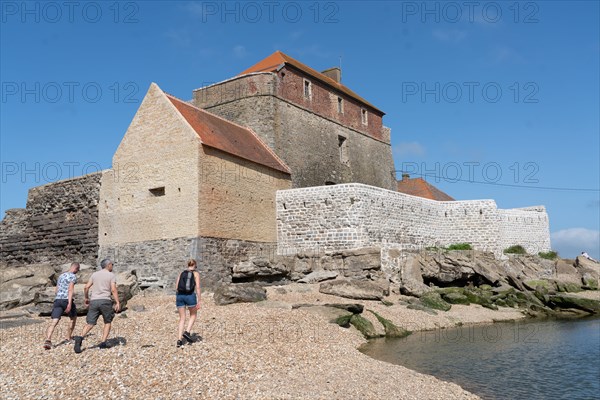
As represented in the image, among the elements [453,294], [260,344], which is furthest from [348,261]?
[260,344]

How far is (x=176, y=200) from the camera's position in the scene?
69.1 feet

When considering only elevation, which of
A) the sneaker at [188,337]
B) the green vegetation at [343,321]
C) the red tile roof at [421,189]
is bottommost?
the green vegetation at [343,321]

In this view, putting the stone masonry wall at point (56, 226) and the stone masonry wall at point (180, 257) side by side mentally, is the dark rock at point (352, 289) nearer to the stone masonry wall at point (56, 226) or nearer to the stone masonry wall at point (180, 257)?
the stone masonry wall at point (180, 257)

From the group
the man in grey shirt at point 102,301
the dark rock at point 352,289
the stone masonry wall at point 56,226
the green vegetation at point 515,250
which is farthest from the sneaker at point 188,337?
the green vegetation at point 515,250

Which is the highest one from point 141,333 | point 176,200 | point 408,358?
point 176,200

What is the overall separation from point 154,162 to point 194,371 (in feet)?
46.4

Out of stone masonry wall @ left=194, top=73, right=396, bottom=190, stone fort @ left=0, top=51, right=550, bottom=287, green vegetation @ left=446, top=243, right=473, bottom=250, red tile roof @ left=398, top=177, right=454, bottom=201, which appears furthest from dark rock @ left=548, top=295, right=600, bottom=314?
red tile roof @ left=398, top=177, right=454, bottom=201

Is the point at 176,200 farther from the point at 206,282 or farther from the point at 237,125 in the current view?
the point at 237,125

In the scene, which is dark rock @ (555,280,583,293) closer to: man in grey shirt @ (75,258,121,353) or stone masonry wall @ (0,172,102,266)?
stone masonry wall @ (0,172,102,266)

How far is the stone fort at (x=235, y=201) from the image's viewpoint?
21141 mm

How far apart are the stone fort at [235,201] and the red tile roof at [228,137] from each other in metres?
0.08

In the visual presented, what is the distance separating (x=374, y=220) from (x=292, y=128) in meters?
7.45

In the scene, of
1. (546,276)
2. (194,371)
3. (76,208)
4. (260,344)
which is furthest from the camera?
(546,276)

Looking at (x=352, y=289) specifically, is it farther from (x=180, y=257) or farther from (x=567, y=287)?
(x=567, y=287)
